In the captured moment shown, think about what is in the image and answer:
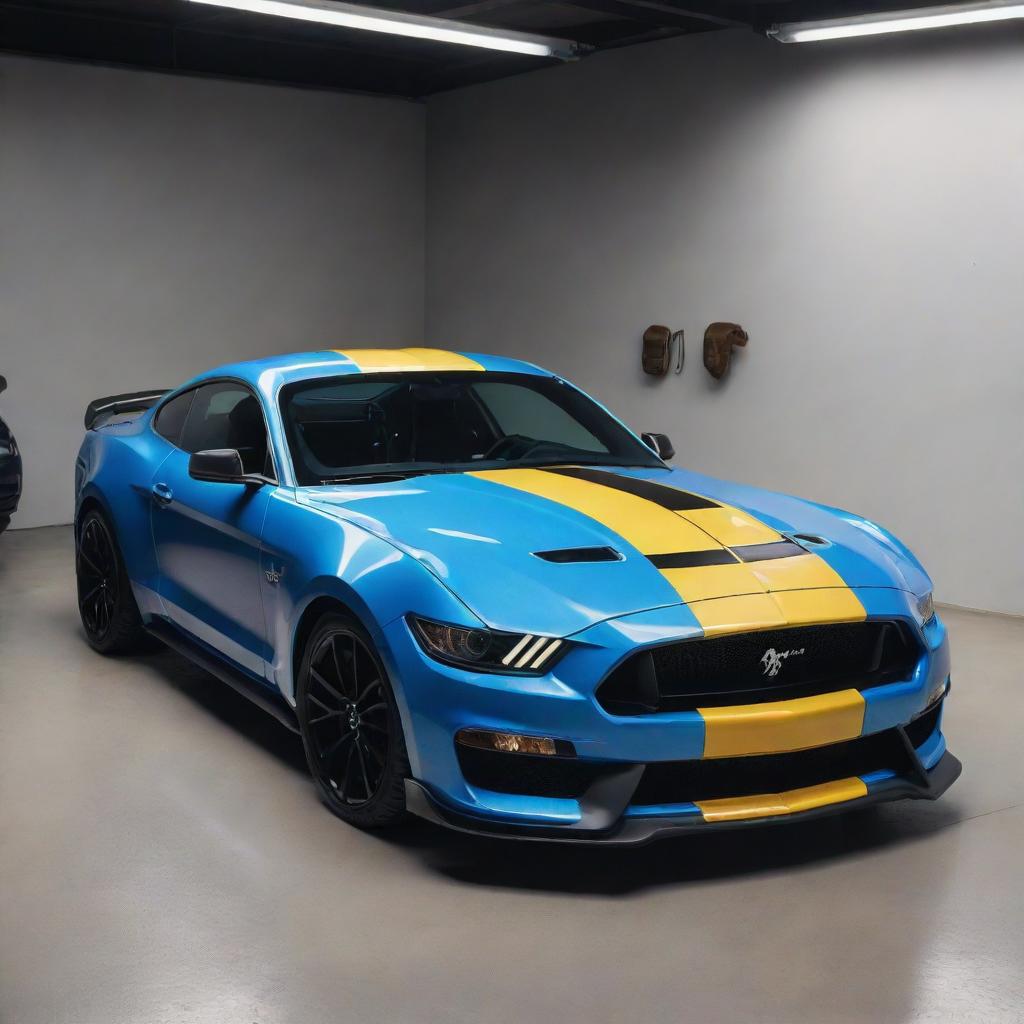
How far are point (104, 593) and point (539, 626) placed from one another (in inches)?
112

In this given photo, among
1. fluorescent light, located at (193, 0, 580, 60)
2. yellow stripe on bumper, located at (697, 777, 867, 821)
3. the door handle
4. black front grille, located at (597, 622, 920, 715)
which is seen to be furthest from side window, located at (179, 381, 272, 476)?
fluorescent light, located at (193, 0, 580, 60)

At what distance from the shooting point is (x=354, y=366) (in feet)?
15.1

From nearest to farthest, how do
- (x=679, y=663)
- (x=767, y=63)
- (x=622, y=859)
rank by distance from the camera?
(x=679, y=663), (x=622, y=859), (x=767, y=63)

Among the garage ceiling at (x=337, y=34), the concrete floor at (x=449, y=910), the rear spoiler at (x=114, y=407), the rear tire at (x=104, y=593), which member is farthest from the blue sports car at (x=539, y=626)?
the garage ceiling at (x=337, y=34)

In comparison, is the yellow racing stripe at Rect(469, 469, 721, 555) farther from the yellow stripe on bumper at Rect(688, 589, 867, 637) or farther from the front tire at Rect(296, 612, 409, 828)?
the front tire at Rect(296, 612, 409, 828)

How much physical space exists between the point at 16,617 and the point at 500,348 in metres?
4.53

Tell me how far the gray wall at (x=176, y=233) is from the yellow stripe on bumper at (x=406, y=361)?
14.9ft

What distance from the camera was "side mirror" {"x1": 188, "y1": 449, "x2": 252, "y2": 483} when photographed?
4.18m

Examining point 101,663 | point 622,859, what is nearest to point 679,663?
point 622,859

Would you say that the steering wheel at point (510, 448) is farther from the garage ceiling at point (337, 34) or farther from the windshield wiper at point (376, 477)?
the garage ceiling at point (337, 34)

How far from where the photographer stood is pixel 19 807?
155 inches

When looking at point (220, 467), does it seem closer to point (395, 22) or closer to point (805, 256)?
point (395, 22)

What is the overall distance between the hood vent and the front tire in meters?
0.52

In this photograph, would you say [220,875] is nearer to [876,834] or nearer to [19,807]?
[19,807]
